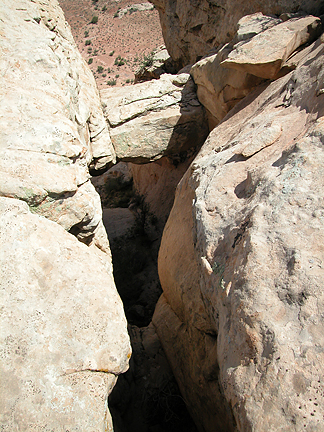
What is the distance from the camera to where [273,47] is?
11.7 ft

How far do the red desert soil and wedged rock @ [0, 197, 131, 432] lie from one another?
53.3ft

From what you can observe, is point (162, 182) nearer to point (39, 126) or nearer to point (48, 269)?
point (39, 126)

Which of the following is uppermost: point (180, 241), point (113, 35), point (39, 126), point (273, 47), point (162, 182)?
point (113, 35)

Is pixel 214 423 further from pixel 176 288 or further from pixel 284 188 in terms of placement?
pixel 284 188

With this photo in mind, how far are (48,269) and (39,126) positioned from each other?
1422mm

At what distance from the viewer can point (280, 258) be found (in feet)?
5.18

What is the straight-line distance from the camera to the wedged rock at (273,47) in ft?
11.5

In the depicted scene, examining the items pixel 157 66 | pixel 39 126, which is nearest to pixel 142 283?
pixel 39 126

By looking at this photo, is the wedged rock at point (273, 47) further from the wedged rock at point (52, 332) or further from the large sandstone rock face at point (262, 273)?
the wedged rock at point (52, 332)

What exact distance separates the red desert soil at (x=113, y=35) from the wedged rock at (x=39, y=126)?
1383 cm

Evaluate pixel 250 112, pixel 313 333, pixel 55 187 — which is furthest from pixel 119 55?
pixel 313 333

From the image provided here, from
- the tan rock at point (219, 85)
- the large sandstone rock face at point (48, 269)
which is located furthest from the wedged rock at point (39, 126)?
the tan rock at point (219, 85)

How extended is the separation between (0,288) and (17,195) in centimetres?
81

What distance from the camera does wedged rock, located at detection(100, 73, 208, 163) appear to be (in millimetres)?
5266
